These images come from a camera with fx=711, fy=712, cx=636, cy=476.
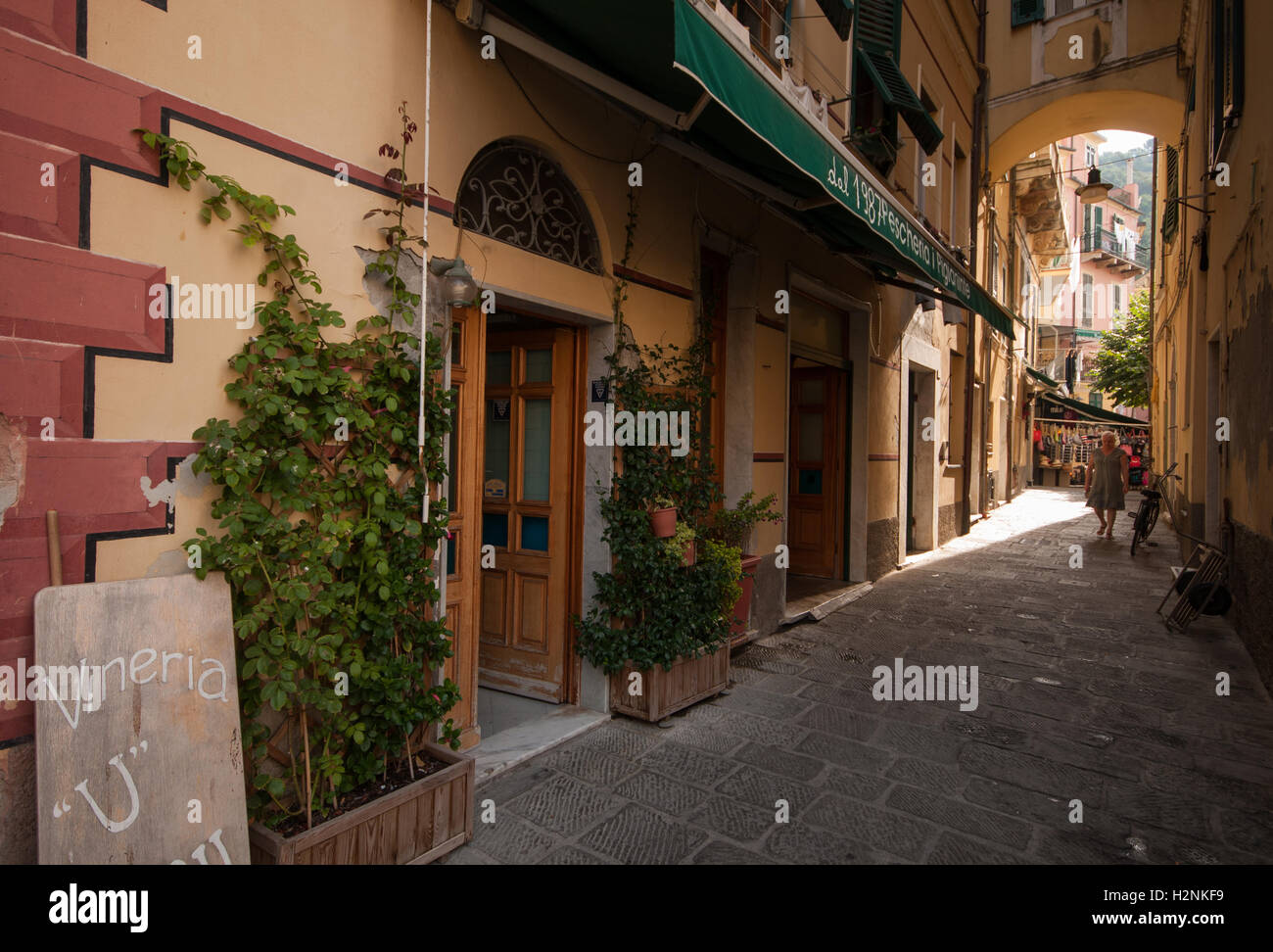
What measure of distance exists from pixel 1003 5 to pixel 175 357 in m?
14.6

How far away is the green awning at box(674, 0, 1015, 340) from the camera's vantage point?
9.70 feet

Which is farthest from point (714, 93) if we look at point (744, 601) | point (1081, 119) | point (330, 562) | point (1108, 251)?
point (1108, 251)

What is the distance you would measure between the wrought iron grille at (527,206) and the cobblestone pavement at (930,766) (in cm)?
280

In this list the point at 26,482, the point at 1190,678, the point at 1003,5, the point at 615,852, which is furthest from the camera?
the point at 1003,5

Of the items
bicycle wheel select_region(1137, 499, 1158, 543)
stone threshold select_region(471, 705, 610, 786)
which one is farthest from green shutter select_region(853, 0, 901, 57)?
bicycle wheel select_region(1137, 499, 1158, 543)

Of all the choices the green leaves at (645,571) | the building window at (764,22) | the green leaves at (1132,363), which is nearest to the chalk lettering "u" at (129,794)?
the green leaves at (645,571)

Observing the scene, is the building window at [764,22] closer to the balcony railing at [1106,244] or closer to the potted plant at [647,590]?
the potted plant at [647,590]

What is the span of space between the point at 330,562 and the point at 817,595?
5962mm

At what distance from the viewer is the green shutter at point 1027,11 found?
11.6 m

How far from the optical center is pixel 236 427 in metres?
2.54

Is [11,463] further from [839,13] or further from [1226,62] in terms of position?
[1226,62]

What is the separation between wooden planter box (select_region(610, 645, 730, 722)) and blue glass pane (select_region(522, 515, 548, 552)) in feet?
3.17

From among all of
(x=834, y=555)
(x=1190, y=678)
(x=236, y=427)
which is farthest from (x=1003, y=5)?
(x=236, y=427)

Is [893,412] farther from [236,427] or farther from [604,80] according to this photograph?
[236,427]
